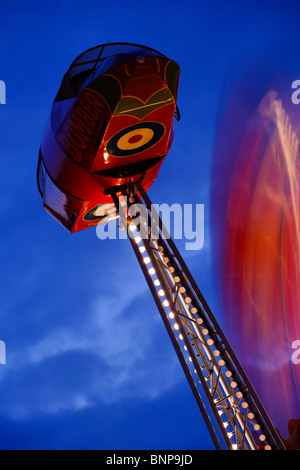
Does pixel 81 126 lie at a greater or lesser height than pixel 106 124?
greater

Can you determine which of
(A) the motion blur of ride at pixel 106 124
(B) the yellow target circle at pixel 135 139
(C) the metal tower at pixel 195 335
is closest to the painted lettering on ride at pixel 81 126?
Result: (A) the motion blur of ride at pixel 106 124

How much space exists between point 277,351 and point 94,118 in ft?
29.4

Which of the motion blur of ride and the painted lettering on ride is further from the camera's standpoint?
the painted lettering on ride

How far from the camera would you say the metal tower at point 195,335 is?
23.4 feet

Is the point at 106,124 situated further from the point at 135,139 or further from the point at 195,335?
the point at 195,335

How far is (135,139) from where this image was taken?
9141mm

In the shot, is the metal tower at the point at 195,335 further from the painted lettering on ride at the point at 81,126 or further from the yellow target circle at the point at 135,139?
the painted lettering on ride at the point at 81,126

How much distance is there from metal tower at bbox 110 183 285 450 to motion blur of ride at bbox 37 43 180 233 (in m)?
A: 0.62

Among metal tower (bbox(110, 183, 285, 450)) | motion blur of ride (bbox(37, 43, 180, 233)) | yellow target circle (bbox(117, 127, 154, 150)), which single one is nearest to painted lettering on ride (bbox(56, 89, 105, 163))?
motion blur of ride (bbox(37, 43, 180, 233))

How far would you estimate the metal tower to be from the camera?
7.13 meters

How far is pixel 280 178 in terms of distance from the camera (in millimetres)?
13977

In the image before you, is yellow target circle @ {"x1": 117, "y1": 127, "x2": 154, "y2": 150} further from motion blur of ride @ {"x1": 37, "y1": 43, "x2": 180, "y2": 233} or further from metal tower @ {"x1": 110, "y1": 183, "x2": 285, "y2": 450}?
metal tower @ {"x1": 110, "y1": 183, "x2": 285, "y2": 450}

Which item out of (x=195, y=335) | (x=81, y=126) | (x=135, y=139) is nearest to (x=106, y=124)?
(x=81, y=126)

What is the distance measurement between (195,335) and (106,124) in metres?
4.16
